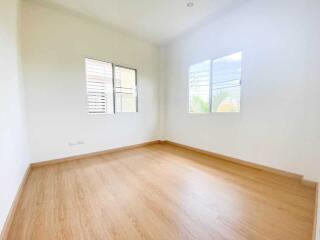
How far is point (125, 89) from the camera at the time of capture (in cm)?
381

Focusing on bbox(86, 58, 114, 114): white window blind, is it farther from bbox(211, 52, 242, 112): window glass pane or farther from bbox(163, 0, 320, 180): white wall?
bbox(211, 52, 242, 112): window glass pane

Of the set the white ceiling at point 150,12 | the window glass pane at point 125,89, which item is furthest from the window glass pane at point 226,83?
the window glass pane at point 125,89

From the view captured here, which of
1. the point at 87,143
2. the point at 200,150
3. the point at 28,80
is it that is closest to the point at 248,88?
the point at 200,150

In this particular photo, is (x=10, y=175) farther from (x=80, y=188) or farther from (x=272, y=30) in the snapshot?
(x=272, y=30)

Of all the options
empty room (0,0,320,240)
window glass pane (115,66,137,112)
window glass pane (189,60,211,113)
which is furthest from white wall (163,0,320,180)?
window glass pane (115,66,137,112)

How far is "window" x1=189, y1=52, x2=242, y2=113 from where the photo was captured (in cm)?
278

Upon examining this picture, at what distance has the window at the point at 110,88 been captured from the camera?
3.21 m

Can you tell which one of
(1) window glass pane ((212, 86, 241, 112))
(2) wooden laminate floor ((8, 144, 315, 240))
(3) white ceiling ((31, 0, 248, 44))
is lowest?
(2) wooden laminate floor ((8, 144, 315, 240))

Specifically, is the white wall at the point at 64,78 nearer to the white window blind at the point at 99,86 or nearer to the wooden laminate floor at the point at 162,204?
the white window blind at the point at 99,86

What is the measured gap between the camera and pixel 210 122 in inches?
129

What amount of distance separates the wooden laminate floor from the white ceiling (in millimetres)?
2959

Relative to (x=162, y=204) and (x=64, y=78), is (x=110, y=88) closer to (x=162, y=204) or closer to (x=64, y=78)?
(x=64, y=78)

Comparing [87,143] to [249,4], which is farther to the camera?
[87,143]

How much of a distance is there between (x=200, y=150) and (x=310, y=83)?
2.27 m
